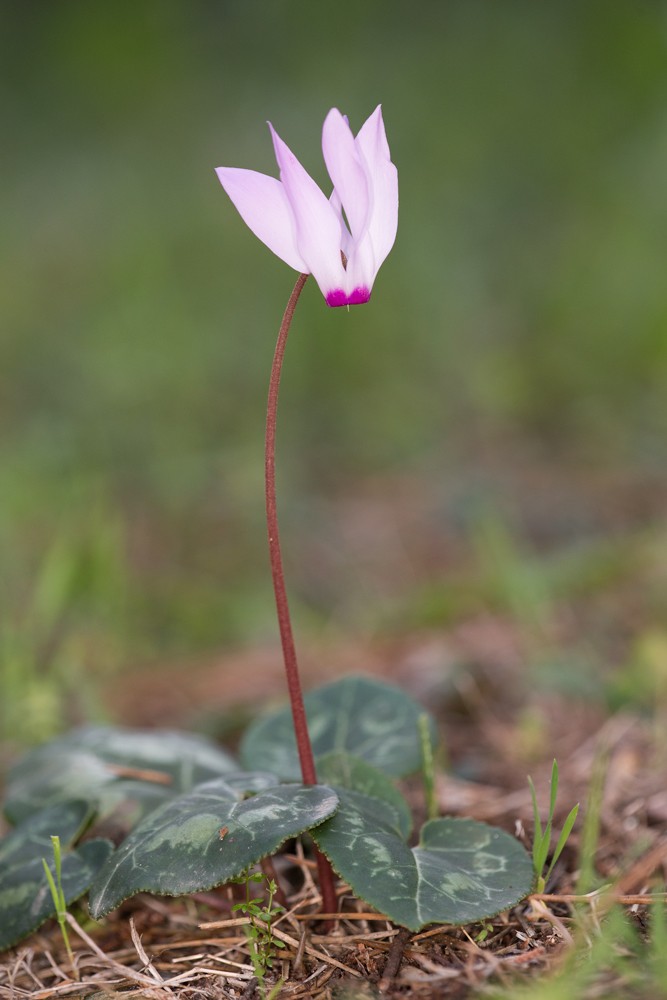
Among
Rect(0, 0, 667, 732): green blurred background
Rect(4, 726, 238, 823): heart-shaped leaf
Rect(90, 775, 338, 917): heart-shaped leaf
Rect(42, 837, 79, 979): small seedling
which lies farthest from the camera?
Rect(0, 0, 667, 732): green blurred background

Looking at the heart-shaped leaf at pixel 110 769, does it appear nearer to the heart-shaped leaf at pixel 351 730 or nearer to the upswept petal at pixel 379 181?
the heart-shaped leaf at pixel 351 730

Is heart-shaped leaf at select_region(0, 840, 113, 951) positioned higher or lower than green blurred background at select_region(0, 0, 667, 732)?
lower

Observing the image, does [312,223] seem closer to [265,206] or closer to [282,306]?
[265,206]

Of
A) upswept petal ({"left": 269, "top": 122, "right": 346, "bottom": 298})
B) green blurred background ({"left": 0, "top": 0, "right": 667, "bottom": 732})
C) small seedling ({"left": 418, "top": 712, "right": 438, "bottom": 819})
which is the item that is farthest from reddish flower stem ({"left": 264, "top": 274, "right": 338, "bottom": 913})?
green blurred background ({"left": 0, "top": 0, "right": 667, "bottom": 732})

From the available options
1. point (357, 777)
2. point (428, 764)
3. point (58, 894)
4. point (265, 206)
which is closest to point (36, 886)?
point (58, 894)

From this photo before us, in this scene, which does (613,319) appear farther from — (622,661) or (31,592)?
(31,592)

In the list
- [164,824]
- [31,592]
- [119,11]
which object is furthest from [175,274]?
[164,824]

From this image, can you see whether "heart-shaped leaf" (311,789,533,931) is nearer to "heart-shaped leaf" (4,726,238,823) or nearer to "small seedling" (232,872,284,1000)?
"small seedling" (232,872,284,1000)
